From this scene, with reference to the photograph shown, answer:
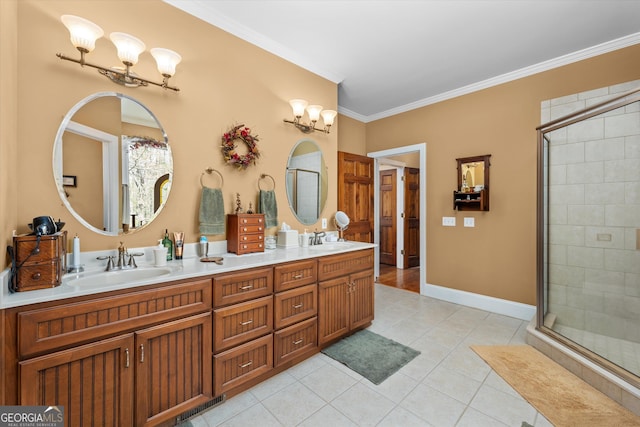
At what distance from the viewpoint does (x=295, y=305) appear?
2.16 meters

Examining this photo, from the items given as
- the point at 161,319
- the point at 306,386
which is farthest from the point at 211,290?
the point at 306,386

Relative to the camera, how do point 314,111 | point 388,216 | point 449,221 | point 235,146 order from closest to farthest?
1. point 235,146
2. point 314,111
3. point 449,221
4. point 388,216

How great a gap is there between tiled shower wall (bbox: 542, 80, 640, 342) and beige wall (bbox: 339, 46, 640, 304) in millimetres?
246

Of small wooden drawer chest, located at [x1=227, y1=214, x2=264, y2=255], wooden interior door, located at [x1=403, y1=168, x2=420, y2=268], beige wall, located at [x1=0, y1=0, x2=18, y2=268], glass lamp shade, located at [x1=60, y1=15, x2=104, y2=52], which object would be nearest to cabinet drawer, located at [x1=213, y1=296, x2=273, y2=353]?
small wooden drawer chest, located at [x1=227, y1=214, x2=264, y2=255]

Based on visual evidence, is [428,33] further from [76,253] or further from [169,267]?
[76,253]

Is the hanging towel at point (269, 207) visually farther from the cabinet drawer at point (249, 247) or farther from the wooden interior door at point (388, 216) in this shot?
the wooden interior door at point (388, 216)

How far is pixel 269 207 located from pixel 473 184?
8.78ft

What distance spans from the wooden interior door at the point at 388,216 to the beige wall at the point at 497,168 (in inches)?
70.5

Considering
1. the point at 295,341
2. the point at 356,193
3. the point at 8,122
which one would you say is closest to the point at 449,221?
the point at 356,193

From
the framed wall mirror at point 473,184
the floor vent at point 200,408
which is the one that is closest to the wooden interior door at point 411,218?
the framed wall mirror at point 473,184

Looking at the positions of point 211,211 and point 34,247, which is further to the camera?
point 211,211

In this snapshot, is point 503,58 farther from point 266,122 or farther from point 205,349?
point 205,349

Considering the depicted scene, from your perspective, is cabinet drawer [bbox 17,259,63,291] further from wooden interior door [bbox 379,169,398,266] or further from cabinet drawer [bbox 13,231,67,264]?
wooden interior door [bbox 379,169,398,266]

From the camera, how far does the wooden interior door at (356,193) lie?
4.03 meters
